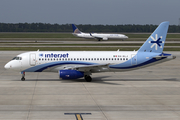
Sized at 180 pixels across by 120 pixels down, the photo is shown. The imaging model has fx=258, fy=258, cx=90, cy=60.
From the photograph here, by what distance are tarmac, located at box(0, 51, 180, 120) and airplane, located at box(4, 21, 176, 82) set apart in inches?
59.7

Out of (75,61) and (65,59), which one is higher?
(65,59)

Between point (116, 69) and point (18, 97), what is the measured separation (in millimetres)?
12603

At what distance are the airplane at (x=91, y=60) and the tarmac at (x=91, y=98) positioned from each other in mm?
1517

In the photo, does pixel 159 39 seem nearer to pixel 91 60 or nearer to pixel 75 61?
pixel 91 60

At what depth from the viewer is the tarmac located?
56.9 feet

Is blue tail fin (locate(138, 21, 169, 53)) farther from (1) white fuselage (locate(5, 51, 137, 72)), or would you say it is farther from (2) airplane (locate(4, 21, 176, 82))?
(1) white fuselage (locate(5, 51, 137, 72))

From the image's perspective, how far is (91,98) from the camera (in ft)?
71.6

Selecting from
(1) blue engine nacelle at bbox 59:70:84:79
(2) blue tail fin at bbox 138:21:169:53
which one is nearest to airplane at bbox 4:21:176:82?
(2) blue tail fin at bbox 138:21:169:53

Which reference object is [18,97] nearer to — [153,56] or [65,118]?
[65,118]

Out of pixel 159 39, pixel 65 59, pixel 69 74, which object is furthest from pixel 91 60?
pixel 159 39

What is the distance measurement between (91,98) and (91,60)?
8938 millimetres

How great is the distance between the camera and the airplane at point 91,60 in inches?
1161

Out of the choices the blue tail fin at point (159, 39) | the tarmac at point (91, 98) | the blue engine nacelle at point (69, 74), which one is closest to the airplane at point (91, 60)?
the blue tail fin at point (159, 39)

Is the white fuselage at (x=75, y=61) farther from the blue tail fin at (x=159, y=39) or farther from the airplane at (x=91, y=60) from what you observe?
the blue tail fin at (x=159, y=39)
